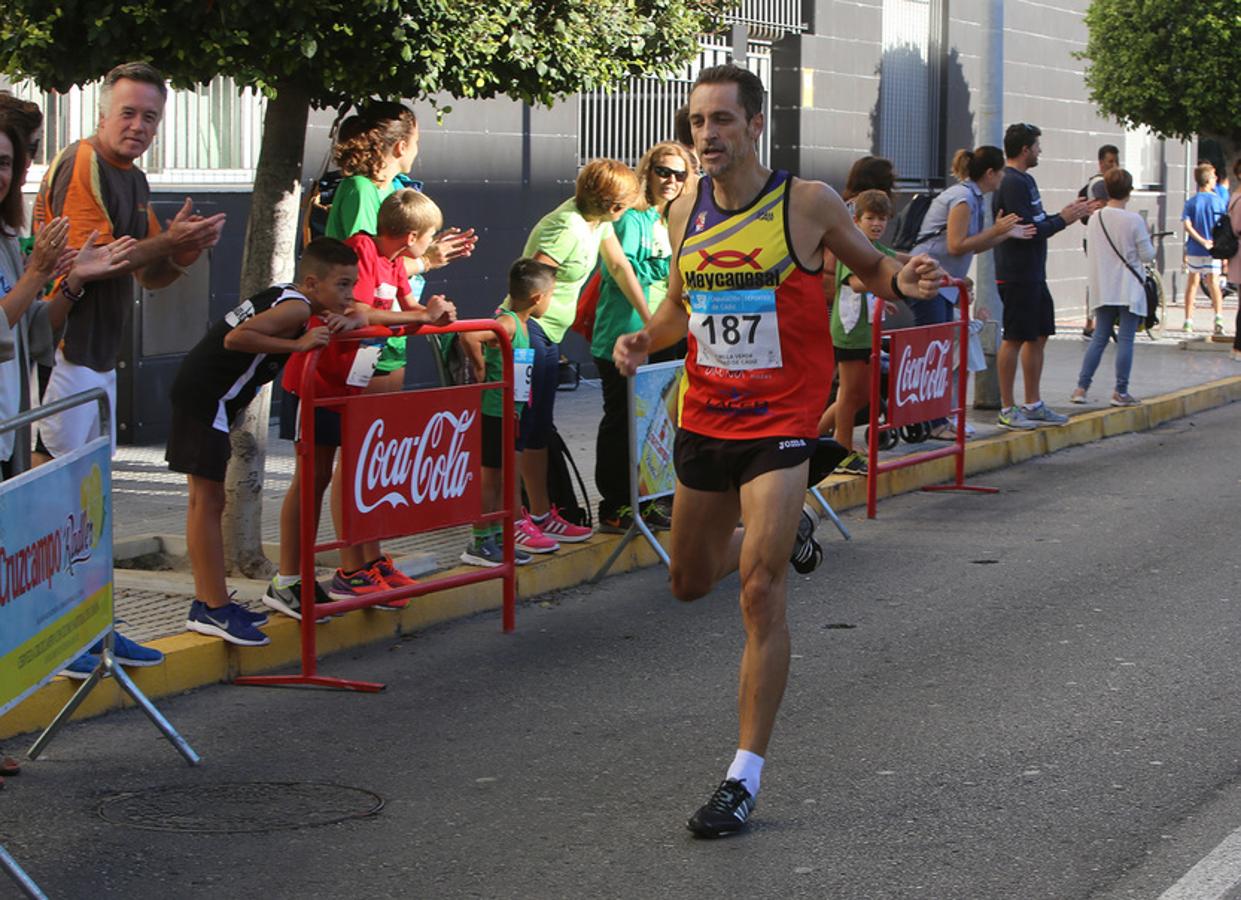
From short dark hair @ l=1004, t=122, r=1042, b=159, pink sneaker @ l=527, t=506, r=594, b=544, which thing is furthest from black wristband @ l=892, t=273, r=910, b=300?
short dark hair @ l=1004, t=122, r=1042, b=159

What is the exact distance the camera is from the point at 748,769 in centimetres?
548

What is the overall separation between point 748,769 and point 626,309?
453 centimetres

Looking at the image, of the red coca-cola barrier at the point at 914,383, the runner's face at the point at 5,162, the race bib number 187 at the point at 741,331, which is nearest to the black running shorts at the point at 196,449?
the runner's face at the point at 5,162

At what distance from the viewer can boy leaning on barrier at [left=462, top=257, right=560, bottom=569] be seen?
870cm

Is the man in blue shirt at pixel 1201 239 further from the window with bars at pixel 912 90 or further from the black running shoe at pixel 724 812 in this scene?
the black running shoe at pixel 724 812

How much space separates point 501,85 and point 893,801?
3.97m

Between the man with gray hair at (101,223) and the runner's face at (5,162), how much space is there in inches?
33.3

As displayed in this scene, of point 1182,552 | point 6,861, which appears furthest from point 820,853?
point 1182,552

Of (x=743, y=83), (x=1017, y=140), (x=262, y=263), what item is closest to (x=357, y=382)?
(x=262, y=263)

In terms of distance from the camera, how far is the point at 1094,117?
26406 millimetres

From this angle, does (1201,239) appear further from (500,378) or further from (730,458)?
(730,458)

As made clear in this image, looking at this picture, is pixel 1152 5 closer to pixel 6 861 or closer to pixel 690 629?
pixel 690 629

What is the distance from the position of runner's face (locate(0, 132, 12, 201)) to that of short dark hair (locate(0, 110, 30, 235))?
0.07 feet

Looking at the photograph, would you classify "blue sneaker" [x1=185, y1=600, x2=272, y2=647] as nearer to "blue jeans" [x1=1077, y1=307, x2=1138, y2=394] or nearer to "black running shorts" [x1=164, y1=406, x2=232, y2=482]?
"black running shorts" [x1=164, y1=406, x2=232, y2=482]
